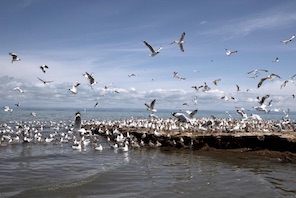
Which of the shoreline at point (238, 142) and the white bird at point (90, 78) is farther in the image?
the shoreline at point (238, 142)

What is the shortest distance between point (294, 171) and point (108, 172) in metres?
9.10

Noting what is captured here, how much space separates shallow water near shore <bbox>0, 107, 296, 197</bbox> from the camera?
545 inches

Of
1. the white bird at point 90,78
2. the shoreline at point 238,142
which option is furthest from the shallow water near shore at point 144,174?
the white bird at point 90,78

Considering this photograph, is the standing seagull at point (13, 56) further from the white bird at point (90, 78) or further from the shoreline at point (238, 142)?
Result: the shoreline at point (238, 142)

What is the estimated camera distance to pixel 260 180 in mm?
15742

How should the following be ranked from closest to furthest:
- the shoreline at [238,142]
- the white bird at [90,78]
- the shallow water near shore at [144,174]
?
the shallow water near shore at [144,174] < the white bird at [90,78] < the shoreline at [238,142]

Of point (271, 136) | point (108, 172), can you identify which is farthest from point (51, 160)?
point (271, 136)

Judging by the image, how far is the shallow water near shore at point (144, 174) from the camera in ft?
45.4

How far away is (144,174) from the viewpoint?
17.2 m

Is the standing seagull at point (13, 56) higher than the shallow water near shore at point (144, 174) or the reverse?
higher

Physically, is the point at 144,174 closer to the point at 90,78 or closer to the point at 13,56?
the point at 90,78

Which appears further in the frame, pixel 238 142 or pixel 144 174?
pixel 238 142

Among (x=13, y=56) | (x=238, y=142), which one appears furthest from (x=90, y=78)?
(x=238, y=142)

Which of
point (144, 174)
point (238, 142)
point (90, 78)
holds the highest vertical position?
point (90, 78)
